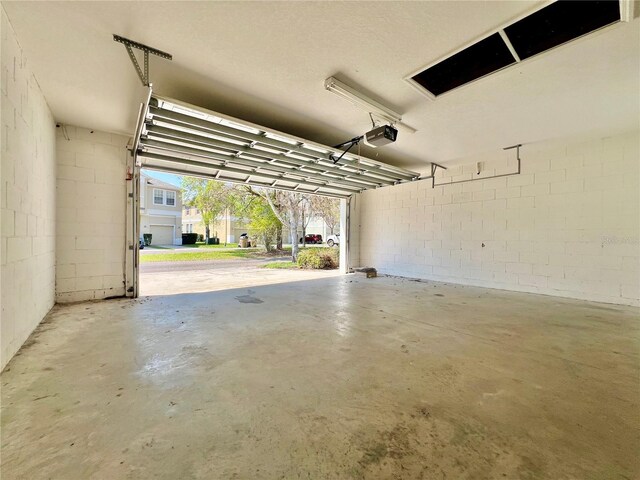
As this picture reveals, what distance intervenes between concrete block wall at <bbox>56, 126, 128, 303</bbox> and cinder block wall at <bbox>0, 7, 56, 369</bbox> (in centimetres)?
64

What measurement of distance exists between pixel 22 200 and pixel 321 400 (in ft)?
11.3

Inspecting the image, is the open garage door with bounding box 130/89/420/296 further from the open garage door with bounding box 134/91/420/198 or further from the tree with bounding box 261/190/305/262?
the tree with bounding box 261/190/305/262

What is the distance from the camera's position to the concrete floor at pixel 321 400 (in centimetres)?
131

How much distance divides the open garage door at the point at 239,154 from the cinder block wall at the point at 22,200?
1.02m

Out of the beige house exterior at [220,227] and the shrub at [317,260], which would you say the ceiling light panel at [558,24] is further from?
the beige house exterior at [220,227]

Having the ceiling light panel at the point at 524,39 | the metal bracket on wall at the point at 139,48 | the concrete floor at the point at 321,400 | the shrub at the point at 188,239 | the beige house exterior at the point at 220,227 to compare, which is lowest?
the concrete floor at the point at 321,400

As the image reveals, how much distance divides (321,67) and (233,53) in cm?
89

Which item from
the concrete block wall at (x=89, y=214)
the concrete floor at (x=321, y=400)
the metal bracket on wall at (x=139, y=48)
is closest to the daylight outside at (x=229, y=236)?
the concrete block wall at (x=89, y=214)

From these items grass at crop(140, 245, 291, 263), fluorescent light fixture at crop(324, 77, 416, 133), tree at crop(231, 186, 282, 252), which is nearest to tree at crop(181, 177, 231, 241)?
tree at crop(231, 186, 282, 252)

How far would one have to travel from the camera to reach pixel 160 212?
22141 millimetres

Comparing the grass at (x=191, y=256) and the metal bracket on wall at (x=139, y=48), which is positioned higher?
the metal bracket on wall at (x=139, y=48)

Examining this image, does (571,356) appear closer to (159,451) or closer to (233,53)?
(159,451)

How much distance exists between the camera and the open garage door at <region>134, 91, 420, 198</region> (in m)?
3.54

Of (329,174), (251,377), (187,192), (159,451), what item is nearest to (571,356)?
(251,377)
